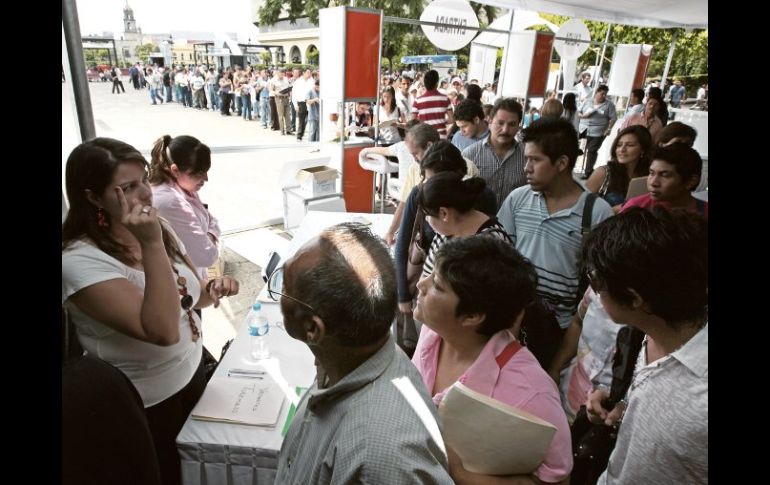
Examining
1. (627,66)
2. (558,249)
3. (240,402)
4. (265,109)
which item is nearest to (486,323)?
(558,249)

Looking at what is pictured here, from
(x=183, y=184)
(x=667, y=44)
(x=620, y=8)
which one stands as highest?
(x=667, y=44)

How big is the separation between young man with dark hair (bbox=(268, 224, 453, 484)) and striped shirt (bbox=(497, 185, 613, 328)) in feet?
4.41

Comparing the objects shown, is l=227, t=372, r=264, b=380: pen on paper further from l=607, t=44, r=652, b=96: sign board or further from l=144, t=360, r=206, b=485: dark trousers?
l=607, t=44, r=652, b=96: sign board

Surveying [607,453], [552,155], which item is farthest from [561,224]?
[607,453]

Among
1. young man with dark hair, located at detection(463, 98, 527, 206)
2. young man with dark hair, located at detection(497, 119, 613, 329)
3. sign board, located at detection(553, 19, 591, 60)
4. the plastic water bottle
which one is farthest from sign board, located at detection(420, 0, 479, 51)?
the plastic water bottle

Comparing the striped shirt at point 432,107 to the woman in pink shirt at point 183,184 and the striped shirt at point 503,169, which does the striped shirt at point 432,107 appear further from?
the woman in pink shirt at point 183,184

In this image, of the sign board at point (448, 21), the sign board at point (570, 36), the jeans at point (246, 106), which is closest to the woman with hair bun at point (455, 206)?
the sign board at point (448, 21)

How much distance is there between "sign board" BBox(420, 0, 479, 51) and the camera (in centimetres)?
626

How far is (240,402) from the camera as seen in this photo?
5.75 feet

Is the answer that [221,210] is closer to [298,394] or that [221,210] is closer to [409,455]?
[298,394]

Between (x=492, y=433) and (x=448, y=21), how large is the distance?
21.6 ft

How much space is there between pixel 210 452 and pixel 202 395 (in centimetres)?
27

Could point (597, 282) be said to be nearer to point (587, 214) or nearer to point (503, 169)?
point (587, 214)

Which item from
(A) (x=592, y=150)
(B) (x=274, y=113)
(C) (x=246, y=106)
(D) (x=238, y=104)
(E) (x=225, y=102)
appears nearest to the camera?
(A) (x=592, y=150)
